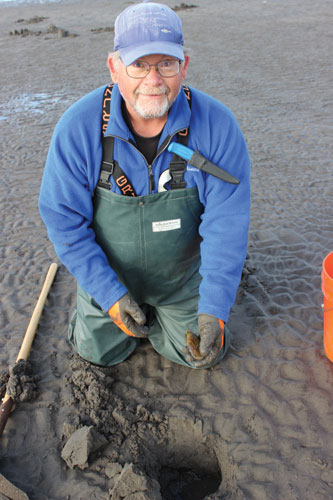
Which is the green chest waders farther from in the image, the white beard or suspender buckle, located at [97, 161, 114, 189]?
the white beard

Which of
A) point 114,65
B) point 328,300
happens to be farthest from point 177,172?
point 328,300

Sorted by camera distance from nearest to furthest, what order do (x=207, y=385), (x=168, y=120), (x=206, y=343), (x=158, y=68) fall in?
(x=158, y=68) → (x=168, y=120) → (x=206, y=343) → (x=207, y=385)

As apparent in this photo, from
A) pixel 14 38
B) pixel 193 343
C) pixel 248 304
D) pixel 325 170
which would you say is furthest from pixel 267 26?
pixel 193 343

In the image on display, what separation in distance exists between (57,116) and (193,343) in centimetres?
608

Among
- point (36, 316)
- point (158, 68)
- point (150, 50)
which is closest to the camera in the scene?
point (150, 50)

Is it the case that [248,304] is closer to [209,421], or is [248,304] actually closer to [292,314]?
[292,314]

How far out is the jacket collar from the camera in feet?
7.70

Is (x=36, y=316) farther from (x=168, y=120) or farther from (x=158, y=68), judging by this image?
(x=158, y=68)

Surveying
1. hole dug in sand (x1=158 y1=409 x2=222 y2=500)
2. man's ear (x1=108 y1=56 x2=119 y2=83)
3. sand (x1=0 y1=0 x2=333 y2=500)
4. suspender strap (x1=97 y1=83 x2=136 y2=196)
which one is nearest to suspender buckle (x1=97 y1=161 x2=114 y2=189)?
suspender strap (x1=97 y1=83 x2=136 y2=196)

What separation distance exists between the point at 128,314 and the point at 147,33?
5.10 ft

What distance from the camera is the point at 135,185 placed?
2459 mm

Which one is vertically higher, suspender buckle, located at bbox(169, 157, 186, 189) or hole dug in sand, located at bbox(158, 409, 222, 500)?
suspender buckle, located at bbox(169, 157, 186, 189)

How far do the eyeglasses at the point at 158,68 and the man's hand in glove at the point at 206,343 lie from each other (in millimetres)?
1366

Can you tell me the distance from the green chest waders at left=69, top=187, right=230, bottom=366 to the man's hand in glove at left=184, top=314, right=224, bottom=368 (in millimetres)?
315
